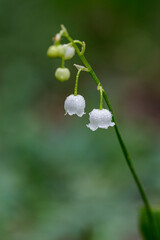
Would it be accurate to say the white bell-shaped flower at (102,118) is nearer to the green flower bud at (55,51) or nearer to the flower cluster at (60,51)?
the flower cluster at (60,51)

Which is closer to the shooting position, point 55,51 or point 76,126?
point 55,51

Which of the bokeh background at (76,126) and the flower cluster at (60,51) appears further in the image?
the bokeh background at (76,126)

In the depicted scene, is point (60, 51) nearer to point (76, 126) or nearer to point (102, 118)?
point (102, 118)

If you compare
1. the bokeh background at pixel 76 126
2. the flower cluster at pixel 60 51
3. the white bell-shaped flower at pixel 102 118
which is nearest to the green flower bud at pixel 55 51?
the flower cluster at pixel 60 51

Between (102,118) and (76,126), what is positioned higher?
(76,126)

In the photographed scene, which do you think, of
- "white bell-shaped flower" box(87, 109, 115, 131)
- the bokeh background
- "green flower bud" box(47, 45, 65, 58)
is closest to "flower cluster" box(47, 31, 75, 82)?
"green flower bud" box(47, 45, 65, 58)

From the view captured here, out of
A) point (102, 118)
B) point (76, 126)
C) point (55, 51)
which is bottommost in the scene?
point (102, 118)

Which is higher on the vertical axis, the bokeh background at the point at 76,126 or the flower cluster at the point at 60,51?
the bokeh background at the point at 76,126

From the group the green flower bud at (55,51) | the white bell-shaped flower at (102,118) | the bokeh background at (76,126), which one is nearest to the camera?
the green flower bud at (55,51)

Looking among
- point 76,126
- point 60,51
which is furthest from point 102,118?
point 76,126

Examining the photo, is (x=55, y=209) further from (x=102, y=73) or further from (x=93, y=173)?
(x=102, y=73)

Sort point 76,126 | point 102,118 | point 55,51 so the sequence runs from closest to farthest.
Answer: point 55,51, point 102,118, point 76,126
